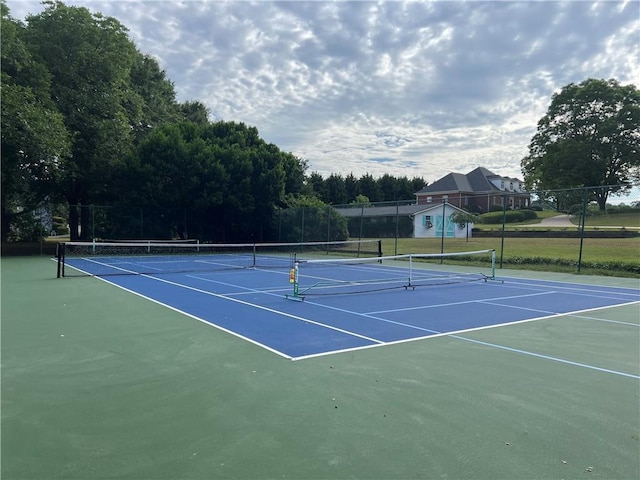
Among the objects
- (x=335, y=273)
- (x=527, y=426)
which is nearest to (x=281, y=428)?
(x=527, y=426)

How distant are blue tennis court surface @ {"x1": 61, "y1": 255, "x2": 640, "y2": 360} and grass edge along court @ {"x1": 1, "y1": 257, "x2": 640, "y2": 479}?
0.47m

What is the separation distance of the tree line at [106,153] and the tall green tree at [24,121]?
0.05m

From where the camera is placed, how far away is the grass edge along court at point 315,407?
2.88 metres

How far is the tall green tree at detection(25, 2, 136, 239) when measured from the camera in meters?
23.8

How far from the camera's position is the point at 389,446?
311cm

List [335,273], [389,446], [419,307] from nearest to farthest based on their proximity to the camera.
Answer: [389,446] → [419,307] → [335,273]

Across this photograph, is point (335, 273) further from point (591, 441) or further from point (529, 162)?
point (529, 162)

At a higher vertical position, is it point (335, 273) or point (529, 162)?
point (529, 162)

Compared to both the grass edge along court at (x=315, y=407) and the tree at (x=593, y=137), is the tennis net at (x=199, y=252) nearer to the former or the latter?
the grass edge along court at (x=315, y=407)

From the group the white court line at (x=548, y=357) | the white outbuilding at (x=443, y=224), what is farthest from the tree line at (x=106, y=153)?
the white court line at (x=548, y=357)

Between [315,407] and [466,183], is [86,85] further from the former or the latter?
[466,183]

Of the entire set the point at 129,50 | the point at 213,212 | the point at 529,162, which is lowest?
the point at 213,212

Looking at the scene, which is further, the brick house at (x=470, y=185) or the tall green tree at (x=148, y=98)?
the brick house at (x=470, y=185)

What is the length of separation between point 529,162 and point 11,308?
46.9 m
